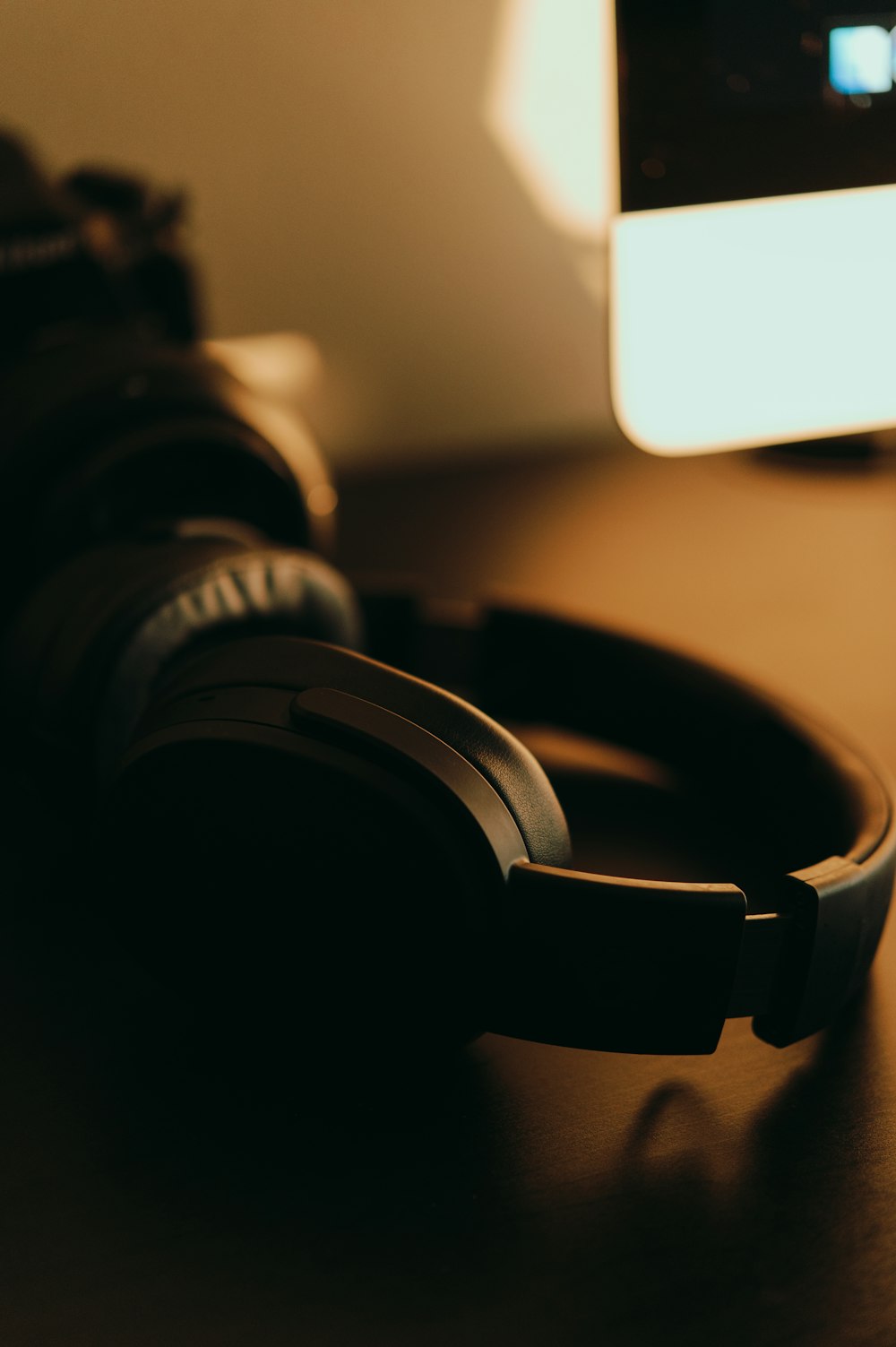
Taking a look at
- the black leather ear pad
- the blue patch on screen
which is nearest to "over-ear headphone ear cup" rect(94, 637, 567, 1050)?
the black leather ear pad

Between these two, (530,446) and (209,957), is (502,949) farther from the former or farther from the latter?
(530,446)

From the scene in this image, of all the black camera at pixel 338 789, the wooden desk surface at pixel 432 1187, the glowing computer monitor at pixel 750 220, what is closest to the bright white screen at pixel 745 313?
the glowing computer monitor at pixel 750 220

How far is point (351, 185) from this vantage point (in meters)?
0.83

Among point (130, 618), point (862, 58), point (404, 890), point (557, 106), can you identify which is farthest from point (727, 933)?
point (557, 106)

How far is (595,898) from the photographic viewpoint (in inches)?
12.5

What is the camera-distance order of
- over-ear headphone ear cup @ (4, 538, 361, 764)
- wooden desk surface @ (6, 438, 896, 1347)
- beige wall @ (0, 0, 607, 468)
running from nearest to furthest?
wooden desk surface @ (6, 438, 896, 1347) < over-ear headphone ear cup @ (4, 538, 361, 764) < beige wall @ (0, 0, 607, 468)

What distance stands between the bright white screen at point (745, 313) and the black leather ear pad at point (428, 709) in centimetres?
20

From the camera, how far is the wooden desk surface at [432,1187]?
0.96 feet

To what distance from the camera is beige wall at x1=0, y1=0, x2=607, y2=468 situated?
0.58m

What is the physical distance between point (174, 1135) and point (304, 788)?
0.38 ft

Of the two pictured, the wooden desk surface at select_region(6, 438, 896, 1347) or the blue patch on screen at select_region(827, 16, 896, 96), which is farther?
the blue patch on screen at select_region(827, 16, 896, 96)

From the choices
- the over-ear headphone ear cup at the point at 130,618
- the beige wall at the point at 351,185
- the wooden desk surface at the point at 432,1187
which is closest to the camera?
the wooden desk surface at the point at 432,1187

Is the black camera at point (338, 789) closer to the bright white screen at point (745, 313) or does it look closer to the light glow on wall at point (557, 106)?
the bright white screen at point (745, 313)

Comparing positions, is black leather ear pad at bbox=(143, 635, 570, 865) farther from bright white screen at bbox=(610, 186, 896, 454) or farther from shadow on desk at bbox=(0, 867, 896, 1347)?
bright white screen at bbox=(610, 186, 896, 454)
